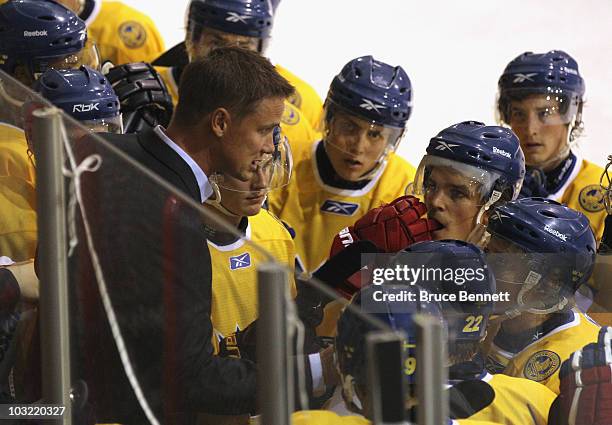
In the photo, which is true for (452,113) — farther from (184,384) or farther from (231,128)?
(184,384)

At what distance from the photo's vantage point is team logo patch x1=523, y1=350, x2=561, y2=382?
2.56 meters

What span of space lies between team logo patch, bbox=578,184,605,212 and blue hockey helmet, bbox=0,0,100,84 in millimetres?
1725

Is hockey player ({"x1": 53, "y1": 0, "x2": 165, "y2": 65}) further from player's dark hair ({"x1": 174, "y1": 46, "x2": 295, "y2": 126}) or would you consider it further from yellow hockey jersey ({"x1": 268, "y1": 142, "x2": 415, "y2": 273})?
player's dark hair ({"x1": 174, "y1": 46, "x2": 295, "y2": 126})

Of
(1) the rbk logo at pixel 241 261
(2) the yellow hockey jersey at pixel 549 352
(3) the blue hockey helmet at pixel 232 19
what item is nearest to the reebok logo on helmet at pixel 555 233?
(2) the yellow hockey jersey at pixel 549 352

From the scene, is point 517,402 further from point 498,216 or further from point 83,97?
point 83,97

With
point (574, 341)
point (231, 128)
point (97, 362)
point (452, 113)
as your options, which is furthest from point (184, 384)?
point (452, 113)

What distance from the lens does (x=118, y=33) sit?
480 centimetres

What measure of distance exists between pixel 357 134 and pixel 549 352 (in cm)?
140

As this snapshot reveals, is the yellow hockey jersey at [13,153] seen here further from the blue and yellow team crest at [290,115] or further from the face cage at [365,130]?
the blue and yellow team crest at [290,115]

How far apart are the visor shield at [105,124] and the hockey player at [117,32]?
1.40 metres

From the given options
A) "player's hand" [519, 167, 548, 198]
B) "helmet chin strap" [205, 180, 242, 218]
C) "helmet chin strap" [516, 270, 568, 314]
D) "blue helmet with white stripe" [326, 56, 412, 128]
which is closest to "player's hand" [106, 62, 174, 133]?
"blue helmet with white stripe" [326, 56, 412, 128]

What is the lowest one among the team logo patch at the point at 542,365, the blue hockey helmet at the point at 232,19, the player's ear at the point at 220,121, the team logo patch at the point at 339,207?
the team logo patch at the point at 339,207

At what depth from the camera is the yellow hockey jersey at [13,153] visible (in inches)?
75.4

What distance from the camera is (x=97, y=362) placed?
1.90 meters
